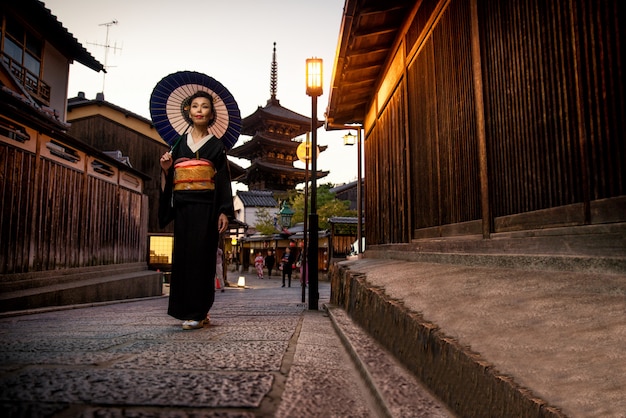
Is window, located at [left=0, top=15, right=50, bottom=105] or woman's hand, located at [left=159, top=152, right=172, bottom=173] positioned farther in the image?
window, located at [left=0, top=15, right=50, bottom=105]

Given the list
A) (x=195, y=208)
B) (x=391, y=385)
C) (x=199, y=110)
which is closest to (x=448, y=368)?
(x=391, y=385)

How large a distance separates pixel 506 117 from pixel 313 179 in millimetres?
3530

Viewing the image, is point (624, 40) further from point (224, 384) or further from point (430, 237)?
point (430, 237)

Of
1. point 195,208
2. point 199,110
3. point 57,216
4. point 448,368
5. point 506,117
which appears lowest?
point 448,368

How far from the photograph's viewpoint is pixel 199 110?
4055 mm

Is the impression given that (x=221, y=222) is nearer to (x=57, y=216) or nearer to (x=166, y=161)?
(x=166, y=161)

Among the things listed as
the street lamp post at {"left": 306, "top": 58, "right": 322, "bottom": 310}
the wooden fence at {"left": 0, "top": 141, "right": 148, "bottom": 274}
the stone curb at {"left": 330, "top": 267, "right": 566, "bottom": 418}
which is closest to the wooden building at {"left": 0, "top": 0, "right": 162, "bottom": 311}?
the wooden fence at {"left": 0, "top": 141, "right": 148, "bottom": 274}

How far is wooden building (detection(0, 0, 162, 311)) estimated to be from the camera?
6.34 metres

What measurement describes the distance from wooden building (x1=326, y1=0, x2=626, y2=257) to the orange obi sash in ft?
7.73

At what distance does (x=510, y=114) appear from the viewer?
8.97 feet

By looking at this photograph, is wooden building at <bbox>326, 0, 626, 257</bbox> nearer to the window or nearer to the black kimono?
the black kimono

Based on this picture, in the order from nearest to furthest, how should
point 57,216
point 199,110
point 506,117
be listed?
point 506,117
point 199,110
point 57,216

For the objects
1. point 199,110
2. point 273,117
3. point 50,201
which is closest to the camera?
point 199,110

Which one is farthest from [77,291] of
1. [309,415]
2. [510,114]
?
[510,114]
